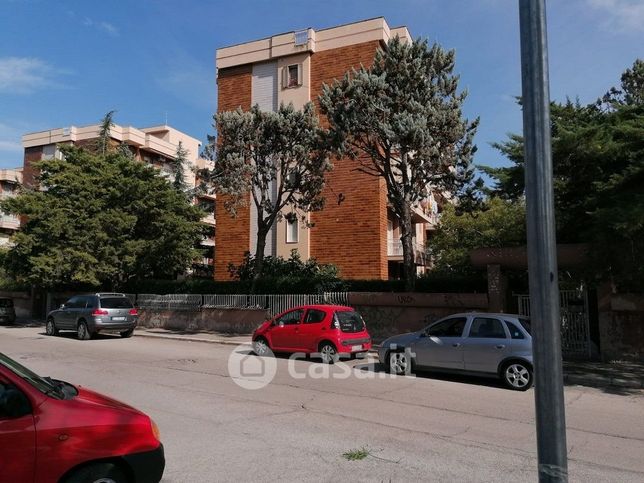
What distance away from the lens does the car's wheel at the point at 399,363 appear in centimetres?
1195

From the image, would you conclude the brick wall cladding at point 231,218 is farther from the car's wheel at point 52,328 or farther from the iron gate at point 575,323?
the iron gate at point 575,323

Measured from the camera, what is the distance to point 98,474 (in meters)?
3.78

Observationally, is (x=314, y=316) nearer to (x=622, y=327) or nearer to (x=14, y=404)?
(x=622, y=327)

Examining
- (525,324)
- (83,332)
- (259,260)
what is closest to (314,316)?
(525,324)

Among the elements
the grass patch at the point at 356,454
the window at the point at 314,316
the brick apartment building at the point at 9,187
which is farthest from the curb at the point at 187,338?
the brick apartment building at the point at 9,187

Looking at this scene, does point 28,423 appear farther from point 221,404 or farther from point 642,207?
point 642,207

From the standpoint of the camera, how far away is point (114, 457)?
3.89 m

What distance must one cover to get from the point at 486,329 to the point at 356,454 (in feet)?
19.8

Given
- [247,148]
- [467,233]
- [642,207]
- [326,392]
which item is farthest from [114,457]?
[467,233]

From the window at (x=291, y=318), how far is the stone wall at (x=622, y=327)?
821 cm

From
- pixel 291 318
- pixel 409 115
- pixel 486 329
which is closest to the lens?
pixel 486 329

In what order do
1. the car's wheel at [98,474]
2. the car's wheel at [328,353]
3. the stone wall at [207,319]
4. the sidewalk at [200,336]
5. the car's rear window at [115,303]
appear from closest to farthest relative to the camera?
the car's wheel at [98,474]
the car's wheel at [328,353]
the sidewalk at [200,336]
the car's rear window at [115,303]
the stone wall at [207,319]

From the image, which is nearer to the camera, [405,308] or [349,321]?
[349,321]

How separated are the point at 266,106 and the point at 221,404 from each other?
2682cm
